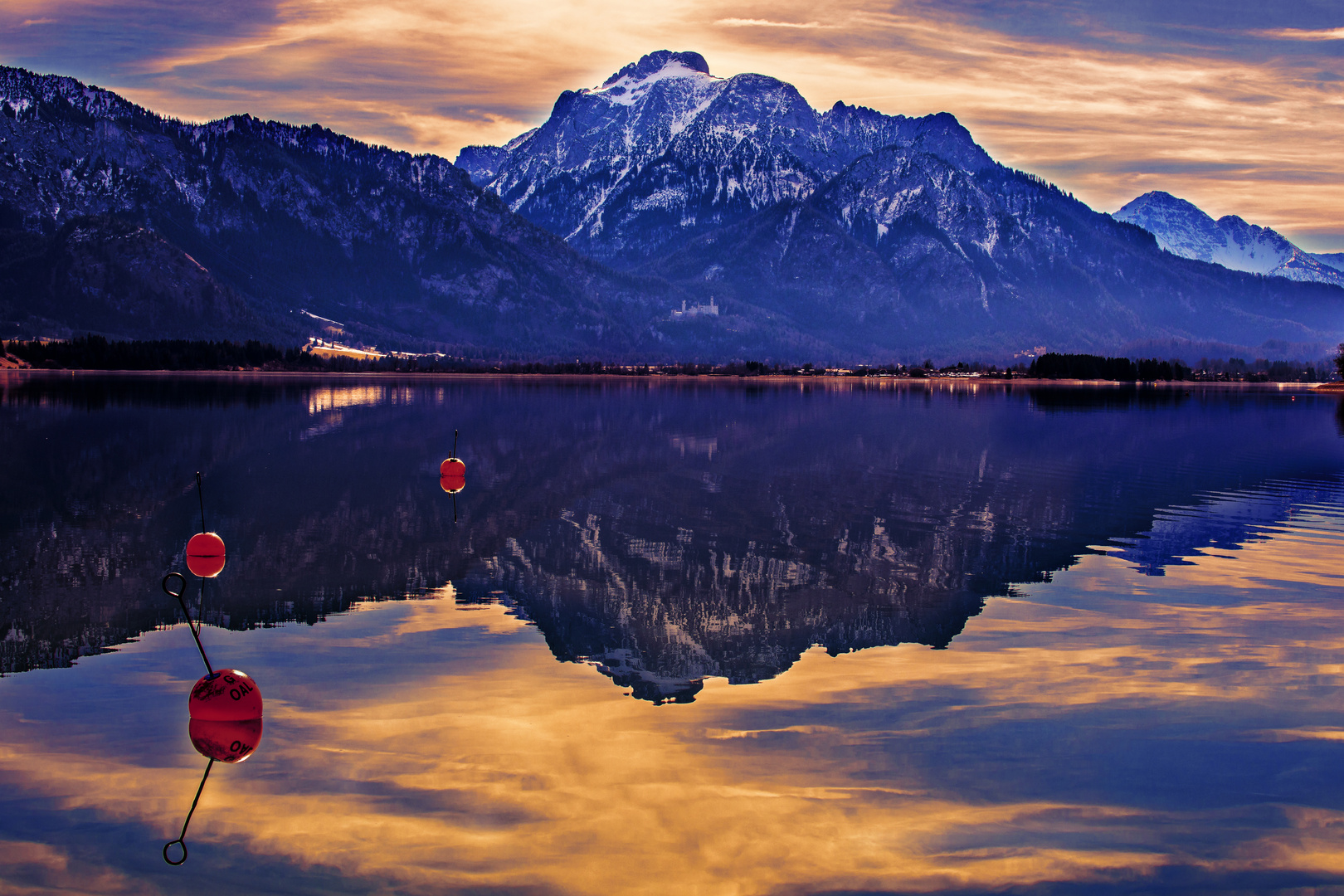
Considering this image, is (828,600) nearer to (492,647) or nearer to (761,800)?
(492,647)

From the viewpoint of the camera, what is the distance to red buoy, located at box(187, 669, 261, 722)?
17.4 metres

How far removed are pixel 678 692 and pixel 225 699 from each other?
25.4 feet

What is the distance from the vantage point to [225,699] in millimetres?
17406

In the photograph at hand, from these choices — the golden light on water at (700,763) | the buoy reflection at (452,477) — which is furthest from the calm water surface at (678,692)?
the buoy reflection at (452,477)

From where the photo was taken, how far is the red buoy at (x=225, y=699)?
1739cm

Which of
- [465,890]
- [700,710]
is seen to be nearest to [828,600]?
[700,710]

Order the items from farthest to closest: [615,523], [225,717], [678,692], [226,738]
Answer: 1. [615,523]
2. [678,692]
3. [225,717]
4. [226,738]

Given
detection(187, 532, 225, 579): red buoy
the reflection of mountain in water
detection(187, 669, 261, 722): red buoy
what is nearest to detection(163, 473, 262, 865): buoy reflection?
detection(187, 669, 261, 722): red buoy

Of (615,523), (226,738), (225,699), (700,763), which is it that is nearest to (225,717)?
(225,699)

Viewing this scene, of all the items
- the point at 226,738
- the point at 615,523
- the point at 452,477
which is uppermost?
the point at 452,477

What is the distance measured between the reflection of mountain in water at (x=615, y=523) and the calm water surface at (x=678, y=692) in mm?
229

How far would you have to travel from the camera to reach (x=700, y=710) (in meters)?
18.9

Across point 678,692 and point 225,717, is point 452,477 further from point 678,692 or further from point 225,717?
point 225,717

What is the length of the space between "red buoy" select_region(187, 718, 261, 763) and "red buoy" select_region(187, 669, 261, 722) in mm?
91
